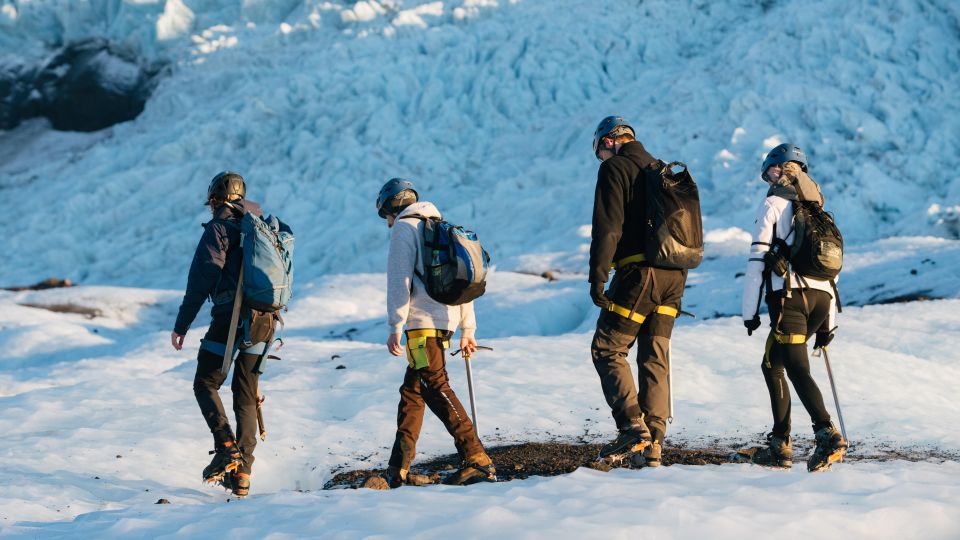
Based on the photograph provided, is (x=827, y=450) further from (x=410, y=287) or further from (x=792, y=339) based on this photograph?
(x=410, y=287)

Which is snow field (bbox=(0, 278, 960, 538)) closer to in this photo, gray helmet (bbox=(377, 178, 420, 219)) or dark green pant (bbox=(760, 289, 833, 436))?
dark green pant (bbox=(760, 289, 833, 436))

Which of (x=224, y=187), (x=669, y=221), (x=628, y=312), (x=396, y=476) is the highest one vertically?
(x=224, y=187)

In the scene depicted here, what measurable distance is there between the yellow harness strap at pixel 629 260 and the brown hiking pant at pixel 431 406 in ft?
3.38

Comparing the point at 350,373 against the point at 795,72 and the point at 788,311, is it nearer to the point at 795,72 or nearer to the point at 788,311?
the point at 788,311

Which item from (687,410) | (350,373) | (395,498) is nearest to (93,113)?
(350,373)

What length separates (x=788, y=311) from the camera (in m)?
5.32

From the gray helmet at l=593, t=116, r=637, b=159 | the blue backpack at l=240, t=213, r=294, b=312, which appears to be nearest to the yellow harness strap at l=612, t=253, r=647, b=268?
the gray helmet at l=593, t=116, r=637, b=159

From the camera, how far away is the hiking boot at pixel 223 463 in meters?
5.35

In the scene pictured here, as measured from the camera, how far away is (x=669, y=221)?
484cm

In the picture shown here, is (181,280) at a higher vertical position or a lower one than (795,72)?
lower

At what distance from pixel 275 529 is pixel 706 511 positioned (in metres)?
1.76

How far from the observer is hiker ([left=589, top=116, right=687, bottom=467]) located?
4.84 m

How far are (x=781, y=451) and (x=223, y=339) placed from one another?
3.46 meters

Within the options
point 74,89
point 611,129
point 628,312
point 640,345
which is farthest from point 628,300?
point 74,89
